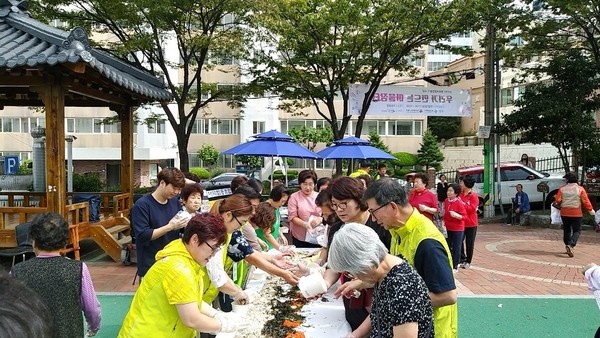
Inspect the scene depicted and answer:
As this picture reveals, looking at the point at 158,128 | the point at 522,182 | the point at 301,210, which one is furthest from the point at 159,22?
the point at 158,128

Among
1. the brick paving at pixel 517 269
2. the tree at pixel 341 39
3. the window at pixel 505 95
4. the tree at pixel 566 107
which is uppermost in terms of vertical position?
the window at pixel 505 95

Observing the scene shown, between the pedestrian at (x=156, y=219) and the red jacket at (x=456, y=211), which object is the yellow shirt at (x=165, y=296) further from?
the red jacket at (x=456, y=211)

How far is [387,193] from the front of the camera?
96.9 inches

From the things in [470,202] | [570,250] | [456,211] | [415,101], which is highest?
[415,101]

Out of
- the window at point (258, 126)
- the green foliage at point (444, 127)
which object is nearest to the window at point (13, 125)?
the window at point (258, 126)

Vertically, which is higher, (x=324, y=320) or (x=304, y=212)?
(x=304, y=212)

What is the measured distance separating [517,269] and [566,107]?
703cm

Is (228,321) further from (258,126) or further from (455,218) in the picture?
(258,126)

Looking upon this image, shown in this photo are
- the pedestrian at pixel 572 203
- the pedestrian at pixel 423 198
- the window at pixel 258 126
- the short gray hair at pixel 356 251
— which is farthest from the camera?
the window at pixel 258 126

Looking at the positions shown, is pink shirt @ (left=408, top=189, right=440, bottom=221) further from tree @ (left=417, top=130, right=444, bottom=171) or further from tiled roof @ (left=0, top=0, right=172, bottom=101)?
tree @ (left=417, top=130, right=444, bottom=171)

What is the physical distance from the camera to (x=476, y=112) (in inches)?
1474

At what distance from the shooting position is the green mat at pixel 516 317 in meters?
4.83

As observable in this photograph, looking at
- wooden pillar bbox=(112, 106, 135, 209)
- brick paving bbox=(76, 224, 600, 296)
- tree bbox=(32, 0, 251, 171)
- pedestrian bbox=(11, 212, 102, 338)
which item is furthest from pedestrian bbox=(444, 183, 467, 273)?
tree bbox=(32, 0, 251, 171)

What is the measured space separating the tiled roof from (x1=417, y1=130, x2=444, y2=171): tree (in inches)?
982
